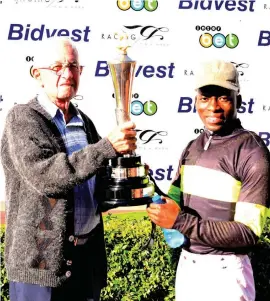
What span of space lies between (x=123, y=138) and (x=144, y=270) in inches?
77.4

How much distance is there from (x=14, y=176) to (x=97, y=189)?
1.44 ft

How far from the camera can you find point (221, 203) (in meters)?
2.68

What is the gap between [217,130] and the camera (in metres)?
2.73

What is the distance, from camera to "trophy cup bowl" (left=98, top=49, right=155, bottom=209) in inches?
108

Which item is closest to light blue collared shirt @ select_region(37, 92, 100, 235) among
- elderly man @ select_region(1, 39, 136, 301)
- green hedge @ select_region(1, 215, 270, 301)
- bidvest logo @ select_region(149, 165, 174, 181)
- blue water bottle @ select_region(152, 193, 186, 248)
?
elderly man @ select_region(1, 39, 136, 301)

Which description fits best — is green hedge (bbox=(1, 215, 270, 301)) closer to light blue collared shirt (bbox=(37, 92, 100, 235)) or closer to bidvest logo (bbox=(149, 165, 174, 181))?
bidvest logo (bbox=(149, 165, 174, 181))

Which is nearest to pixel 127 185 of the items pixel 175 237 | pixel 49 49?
pixel 175 237

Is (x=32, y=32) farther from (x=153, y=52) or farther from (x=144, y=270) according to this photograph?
(x=144, y=270)

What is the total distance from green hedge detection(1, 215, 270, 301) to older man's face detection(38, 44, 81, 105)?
1.74m

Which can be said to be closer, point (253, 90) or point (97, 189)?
point (97, 189)

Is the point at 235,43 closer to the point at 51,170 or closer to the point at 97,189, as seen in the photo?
the point at 97,189

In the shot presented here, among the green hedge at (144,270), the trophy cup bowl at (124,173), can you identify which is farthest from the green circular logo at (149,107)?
the trophy cup bowl at (124,173)

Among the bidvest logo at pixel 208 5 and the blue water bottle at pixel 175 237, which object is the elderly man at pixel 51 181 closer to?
the blue water bottle at pixel 175 237

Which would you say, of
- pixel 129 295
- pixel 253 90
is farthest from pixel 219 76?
pixel 253 90
